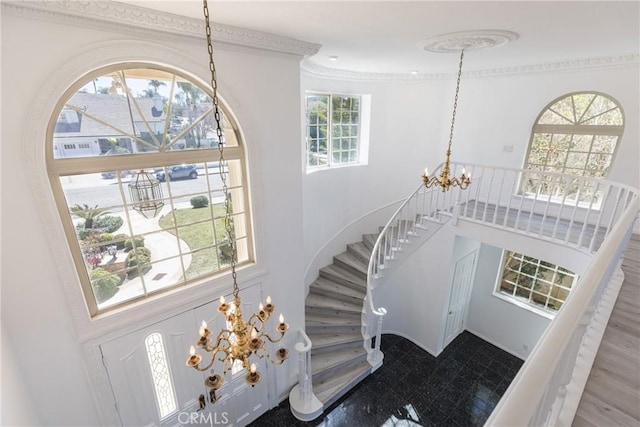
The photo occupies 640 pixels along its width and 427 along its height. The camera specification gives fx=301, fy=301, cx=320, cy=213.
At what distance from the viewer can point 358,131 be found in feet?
20.5

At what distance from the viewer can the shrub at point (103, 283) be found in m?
2.63

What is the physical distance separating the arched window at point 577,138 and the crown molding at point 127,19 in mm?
4447

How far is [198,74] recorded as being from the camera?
2.64 meters

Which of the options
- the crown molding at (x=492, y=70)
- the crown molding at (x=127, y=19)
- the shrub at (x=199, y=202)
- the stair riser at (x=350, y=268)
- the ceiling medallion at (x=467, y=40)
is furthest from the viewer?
the stair riser at (x=350, y=268)

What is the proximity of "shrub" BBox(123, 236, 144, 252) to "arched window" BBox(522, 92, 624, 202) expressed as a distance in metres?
5.10

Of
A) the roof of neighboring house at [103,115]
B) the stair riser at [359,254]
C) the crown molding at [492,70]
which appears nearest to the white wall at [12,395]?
the roof of neighboring house at [103,115]

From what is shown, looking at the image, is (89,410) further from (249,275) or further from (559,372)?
(559,372)

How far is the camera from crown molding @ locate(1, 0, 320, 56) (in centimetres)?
192

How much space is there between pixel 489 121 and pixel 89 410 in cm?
700

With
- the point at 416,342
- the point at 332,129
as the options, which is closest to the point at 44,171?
the point at 332,129

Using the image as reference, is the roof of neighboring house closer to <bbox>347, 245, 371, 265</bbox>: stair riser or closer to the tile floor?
the tile floor

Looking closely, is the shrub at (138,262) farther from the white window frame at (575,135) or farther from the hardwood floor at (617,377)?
the white window frame at (575,135)

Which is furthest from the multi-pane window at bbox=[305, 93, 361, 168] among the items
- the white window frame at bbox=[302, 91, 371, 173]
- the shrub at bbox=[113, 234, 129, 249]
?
the shrub at bbox=[113, 234, 129, 249]

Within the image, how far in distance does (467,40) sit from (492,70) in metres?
2.83
